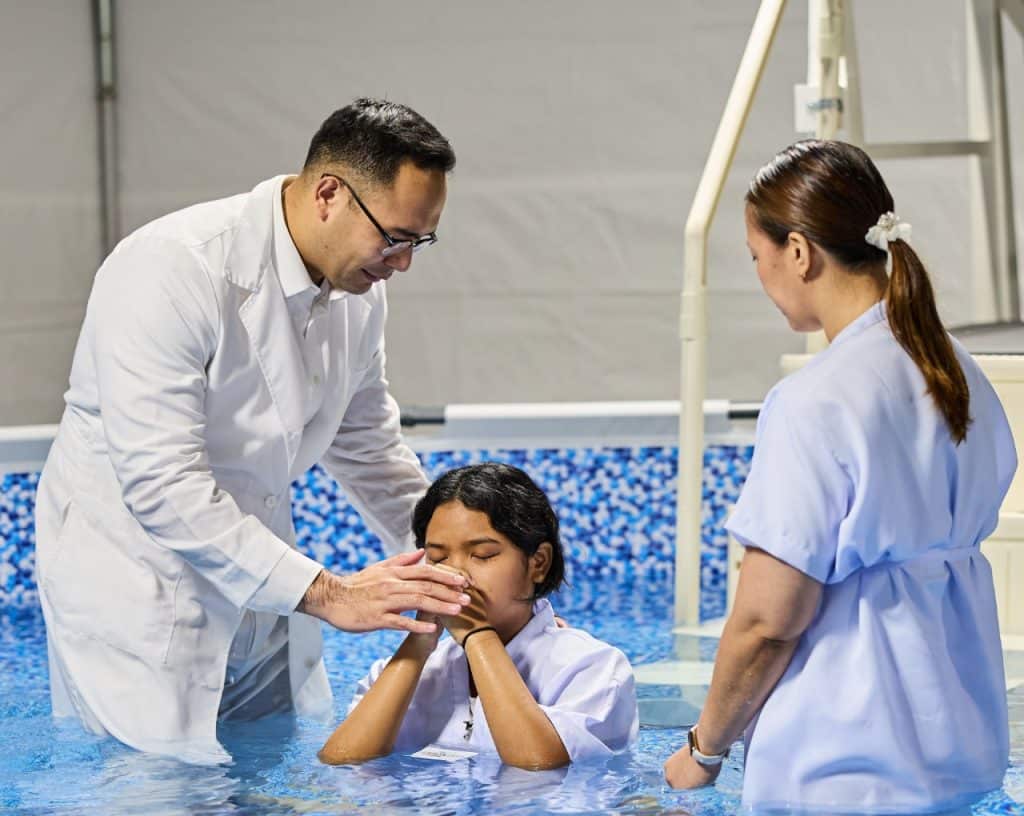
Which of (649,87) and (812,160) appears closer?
(812,160)

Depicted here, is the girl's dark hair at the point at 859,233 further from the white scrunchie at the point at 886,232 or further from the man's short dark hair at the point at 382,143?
the man's short dark hair at the point at 382,143

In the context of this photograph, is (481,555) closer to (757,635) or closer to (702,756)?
(702,756)

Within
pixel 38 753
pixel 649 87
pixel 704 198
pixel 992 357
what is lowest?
→ pixel 38 753

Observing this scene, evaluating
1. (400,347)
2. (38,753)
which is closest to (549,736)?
(38,753)

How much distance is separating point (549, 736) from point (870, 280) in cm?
99

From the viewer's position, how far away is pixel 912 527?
1883mm

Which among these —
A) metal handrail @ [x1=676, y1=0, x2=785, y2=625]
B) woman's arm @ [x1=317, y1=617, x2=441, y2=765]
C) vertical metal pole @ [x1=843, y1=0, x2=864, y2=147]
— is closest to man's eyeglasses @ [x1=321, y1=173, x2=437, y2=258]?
woman's arm @ [x1=317, y1=617, x2=441, y2=765]

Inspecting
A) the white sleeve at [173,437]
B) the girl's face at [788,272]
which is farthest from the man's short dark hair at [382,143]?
the girl's face at [788,272]

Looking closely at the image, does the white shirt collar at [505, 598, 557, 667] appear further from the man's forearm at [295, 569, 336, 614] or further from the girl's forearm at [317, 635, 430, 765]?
the man's forearm at [295, 569, 336, 614]

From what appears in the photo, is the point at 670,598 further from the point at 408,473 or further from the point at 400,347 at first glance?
the point at 408,473

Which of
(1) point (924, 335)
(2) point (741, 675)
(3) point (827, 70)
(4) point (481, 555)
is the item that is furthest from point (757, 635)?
(3) point (827, 70)

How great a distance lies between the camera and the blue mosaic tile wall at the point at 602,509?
20.3 feet

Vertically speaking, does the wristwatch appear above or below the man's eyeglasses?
below

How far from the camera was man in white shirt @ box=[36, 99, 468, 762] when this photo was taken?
101 inches
